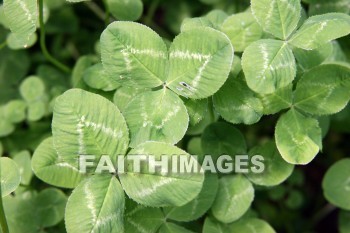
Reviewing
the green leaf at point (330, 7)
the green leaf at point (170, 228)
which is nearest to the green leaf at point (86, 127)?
the green leaf at point (170, 228)

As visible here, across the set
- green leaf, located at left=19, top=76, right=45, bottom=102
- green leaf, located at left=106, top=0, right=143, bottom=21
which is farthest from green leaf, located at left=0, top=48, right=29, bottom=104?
green leaf, located at left=106, top=0, right=143, bottom=21

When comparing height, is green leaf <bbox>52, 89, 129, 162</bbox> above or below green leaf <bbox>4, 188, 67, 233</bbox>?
above

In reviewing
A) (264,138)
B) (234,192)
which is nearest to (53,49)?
(264,138)

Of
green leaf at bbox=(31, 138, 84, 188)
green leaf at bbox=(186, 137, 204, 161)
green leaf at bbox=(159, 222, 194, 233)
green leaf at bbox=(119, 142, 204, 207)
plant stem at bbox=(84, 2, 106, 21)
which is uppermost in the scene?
green leaf at bbox=(119, 142, 204, 207)

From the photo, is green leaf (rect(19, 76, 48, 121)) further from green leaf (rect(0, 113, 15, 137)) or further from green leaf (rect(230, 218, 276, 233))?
green leaf (rect(230, 218, 276, 233))

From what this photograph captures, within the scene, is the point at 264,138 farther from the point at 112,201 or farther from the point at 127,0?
the point at 112,201

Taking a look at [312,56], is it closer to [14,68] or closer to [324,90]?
[324,90]

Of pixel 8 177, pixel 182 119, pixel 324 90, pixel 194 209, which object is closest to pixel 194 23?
pixel 182 119
